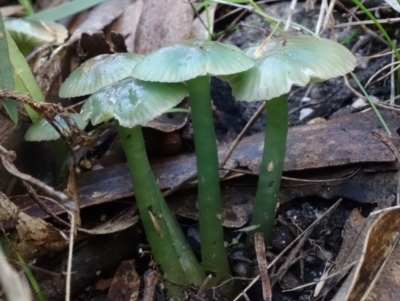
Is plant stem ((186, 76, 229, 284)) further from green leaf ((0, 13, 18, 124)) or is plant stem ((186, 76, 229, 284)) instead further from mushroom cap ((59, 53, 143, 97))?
green leaf ((0, 13, 18, 124))

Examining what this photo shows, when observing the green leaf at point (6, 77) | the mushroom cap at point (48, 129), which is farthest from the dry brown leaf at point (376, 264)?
the green leaf at point (6, 77)

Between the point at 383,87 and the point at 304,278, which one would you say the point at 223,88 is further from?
the point at 304,278

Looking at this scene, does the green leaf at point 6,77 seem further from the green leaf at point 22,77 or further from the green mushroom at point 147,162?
the green mushroom at point 147,162

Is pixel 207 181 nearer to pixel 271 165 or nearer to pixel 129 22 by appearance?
pixel 271 165

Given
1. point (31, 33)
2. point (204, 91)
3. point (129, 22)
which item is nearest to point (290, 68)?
point (204, 91)

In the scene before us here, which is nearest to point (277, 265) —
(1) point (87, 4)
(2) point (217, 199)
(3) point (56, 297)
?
(2) point (217, 199)

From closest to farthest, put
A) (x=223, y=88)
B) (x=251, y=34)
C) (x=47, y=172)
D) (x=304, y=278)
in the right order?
1. (x=304, y=278)
2. (x=47, y=172)
3. (x=223, y=88)
4. (x=251, y=34)
